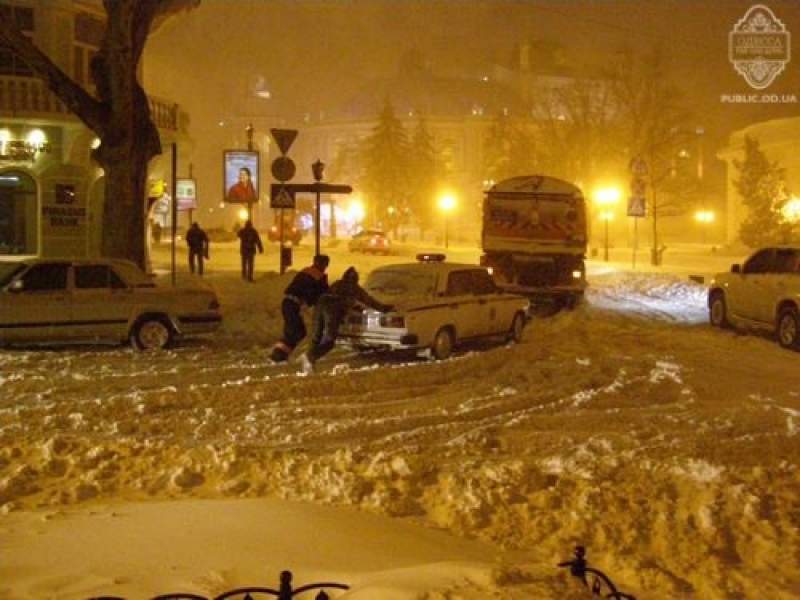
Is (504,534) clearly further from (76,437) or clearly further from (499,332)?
(499,332)

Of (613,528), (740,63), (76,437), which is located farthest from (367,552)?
(740,63)

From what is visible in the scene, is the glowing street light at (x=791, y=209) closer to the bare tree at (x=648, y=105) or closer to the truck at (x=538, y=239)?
the bare tree at (x=648, y=105)

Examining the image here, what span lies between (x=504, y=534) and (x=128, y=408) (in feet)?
17.1

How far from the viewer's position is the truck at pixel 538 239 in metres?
24.9

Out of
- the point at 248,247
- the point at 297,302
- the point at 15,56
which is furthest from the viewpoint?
the point at 248,247

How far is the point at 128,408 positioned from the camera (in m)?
10.8

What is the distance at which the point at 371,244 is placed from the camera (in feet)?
187

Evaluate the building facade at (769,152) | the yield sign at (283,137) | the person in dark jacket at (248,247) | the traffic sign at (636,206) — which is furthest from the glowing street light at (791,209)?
the yield sign at (283,137)

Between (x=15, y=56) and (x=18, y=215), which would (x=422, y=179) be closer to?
(x=18, y=215)

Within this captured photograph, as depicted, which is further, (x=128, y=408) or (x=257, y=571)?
(x=128, y=408)

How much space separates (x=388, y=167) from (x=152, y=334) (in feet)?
231

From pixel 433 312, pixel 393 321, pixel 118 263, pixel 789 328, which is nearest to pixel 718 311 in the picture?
pixel 789 328

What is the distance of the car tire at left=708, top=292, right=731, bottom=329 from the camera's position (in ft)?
67.1

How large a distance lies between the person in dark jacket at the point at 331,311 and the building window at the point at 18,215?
17035mm
